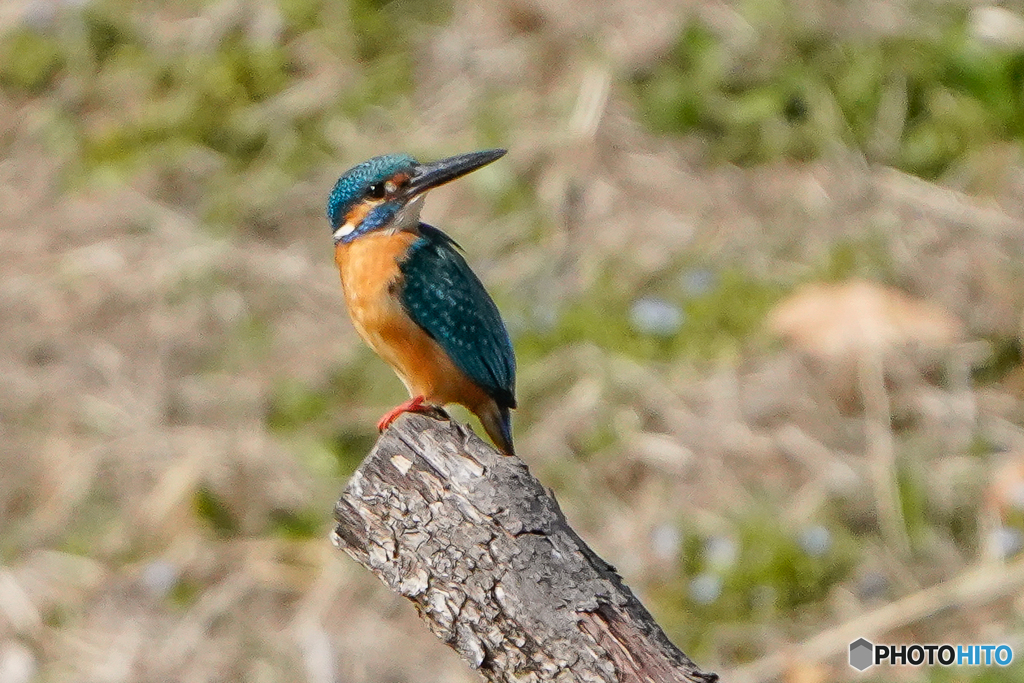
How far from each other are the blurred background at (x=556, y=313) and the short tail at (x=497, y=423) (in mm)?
921

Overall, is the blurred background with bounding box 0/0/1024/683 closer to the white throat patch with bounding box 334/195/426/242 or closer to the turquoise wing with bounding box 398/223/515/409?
the turquoise wing with bounding box 398/223/515/409

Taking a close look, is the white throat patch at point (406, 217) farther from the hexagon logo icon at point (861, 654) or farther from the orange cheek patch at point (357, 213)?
the hexagon logo icon at point (861, 654)

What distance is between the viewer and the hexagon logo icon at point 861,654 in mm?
4293

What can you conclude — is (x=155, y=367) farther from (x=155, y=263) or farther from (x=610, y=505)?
(x=610, y=505)

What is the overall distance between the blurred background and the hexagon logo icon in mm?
37

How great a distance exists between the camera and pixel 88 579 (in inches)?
192

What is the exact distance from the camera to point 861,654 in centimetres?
432

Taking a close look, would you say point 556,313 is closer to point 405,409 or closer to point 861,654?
point 861,654

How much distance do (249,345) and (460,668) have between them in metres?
1.76

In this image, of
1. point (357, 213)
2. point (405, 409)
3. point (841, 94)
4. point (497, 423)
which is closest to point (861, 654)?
point (497, 423)

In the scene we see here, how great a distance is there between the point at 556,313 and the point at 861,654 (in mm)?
1774

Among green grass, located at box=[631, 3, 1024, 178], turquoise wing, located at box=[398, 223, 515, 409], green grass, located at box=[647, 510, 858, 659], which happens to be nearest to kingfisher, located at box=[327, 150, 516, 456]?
turquoise wing, located at box=[398, 223, 515, 409]

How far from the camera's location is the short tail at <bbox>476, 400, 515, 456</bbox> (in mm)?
3865

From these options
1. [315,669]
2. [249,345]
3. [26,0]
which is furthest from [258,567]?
[26,0]
